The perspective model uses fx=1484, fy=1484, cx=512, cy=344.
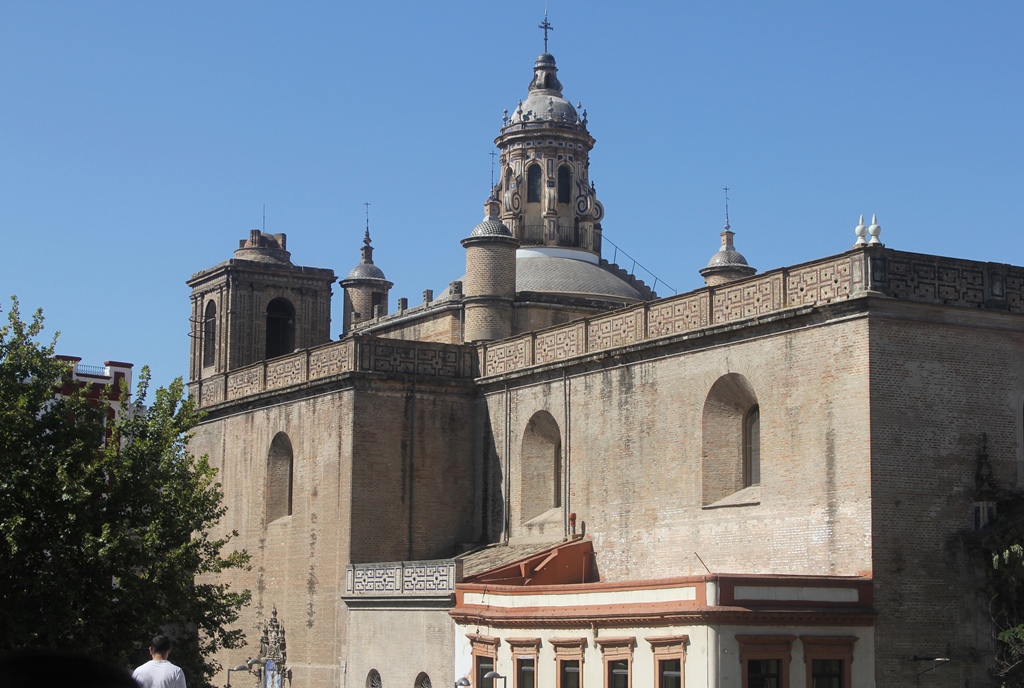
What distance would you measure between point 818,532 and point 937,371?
343 cm

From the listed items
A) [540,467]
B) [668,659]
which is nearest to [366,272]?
[540,467]

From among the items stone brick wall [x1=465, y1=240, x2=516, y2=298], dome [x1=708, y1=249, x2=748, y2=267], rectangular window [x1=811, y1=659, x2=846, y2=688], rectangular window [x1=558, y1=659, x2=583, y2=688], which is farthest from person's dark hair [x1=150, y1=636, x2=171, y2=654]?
dome [x1=708, y1=249, x2=748, y2=267]

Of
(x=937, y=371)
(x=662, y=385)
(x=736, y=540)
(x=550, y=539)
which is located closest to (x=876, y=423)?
(x=937, y=371)

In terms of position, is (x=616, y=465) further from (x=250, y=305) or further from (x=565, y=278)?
(x=250, y=305)

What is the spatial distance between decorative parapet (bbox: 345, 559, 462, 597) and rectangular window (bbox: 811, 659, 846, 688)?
923cm

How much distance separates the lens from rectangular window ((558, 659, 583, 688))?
26391 millimetres

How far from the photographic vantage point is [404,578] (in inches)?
1293

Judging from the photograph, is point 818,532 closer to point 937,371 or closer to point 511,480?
point 937,371

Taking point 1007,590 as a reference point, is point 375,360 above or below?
above

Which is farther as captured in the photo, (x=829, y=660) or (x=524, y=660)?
(x=524, y=660)

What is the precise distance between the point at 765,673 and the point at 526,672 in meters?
5.53

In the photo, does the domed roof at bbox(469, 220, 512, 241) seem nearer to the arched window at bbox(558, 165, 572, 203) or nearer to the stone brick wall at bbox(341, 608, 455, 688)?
the arched window at bbox(558, 165, 572, 203)

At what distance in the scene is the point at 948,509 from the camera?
992 inches

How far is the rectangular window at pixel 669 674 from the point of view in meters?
24.0
